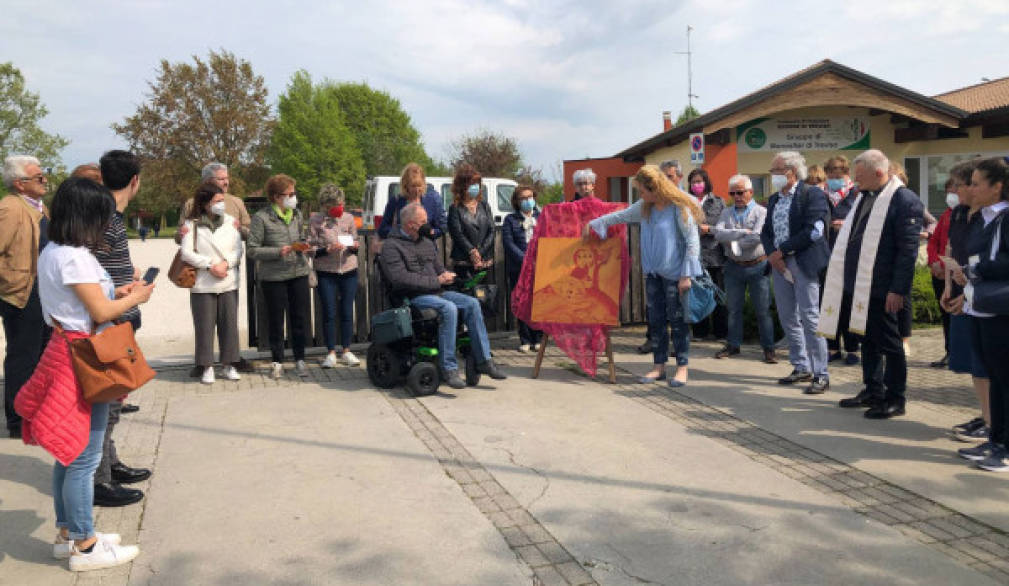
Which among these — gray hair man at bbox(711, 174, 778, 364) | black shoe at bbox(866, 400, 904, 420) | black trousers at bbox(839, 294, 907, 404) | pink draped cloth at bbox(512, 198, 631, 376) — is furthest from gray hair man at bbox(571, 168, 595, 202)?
black shoe at bbox(866, 400, 904, 420)

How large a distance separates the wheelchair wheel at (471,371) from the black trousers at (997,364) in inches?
151

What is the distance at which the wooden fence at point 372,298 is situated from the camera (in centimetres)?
809

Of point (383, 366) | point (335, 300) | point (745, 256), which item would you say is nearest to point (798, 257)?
point (745, 256)

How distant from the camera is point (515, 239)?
8.48 meters

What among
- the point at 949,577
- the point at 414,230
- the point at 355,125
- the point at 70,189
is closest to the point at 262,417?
the point at 414,230

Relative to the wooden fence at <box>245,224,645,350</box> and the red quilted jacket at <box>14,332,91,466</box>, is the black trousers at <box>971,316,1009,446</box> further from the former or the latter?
the red quilted jacket at <box>14,332,91,466</box>

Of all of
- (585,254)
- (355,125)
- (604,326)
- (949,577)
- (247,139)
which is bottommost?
(949,577)

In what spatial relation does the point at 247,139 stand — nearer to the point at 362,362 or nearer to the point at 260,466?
the point at 362,362

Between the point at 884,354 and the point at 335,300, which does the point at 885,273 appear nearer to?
the point at 884,354

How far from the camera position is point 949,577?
3.22 meters

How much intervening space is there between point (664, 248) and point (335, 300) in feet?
11.3

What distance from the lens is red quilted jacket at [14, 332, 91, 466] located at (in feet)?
10.9

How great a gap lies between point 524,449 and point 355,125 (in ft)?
222

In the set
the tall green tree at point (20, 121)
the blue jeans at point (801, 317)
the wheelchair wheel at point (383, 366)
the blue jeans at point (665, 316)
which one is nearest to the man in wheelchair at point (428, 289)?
the wheelchair wheel at point (383, 366)
